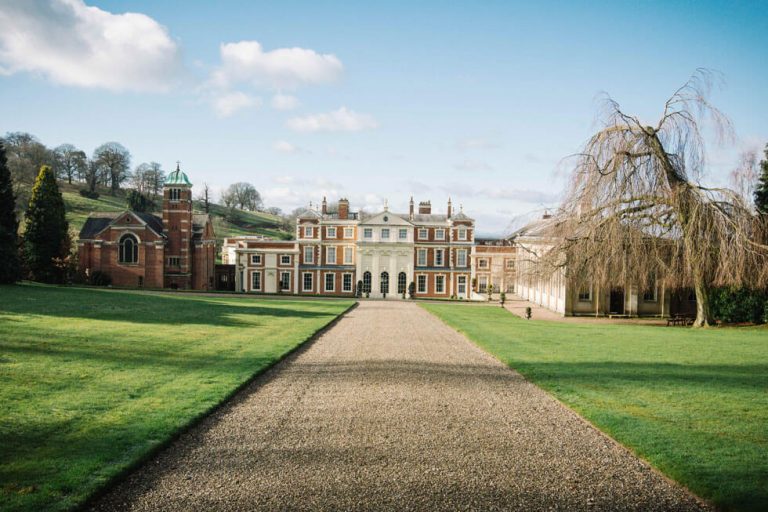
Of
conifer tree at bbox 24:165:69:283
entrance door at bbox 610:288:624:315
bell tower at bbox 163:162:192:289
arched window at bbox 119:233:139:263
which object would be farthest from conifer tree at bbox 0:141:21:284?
entrance door at bbox 610:288:624:315

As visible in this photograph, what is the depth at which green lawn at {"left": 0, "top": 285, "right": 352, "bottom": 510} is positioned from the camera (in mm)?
5781

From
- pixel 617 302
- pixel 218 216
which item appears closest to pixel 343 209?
pixel 617 302

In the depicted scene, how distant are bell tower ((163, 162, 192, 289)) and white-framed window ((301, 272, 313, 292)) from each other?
1068cm

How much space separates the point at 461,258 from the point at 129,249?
29696mm

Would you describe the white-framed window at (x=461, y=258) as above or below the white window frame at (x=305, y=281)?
above

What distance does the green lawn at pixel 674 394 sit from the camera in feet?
20.9

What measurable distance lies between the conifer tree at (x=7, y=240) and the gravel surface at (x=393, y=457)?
27601mm

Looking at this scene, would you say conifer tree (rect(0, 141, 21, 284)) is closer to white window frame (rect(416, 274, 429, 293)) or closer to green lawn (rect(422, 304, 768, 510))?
green lawn (rect(422, 304, 768, 510))

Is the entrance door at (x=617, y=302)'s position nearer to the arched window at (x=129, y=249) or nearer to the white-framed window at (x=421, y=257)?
the white-framed window at (x=421, y=257)

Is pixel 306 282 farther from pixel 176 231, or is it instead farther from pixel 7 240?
pixel 7 240

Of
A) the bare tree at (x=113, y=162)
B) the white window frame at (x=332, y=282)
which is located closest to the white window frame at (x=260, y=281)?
the white window frame at (x=332, y=282)

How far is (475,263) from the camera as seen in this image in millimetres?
54781

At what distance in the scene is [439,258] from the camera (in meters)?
54.8

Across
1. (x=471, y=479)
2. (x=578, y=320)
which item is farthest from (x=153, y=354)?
(x=578, y=320)
